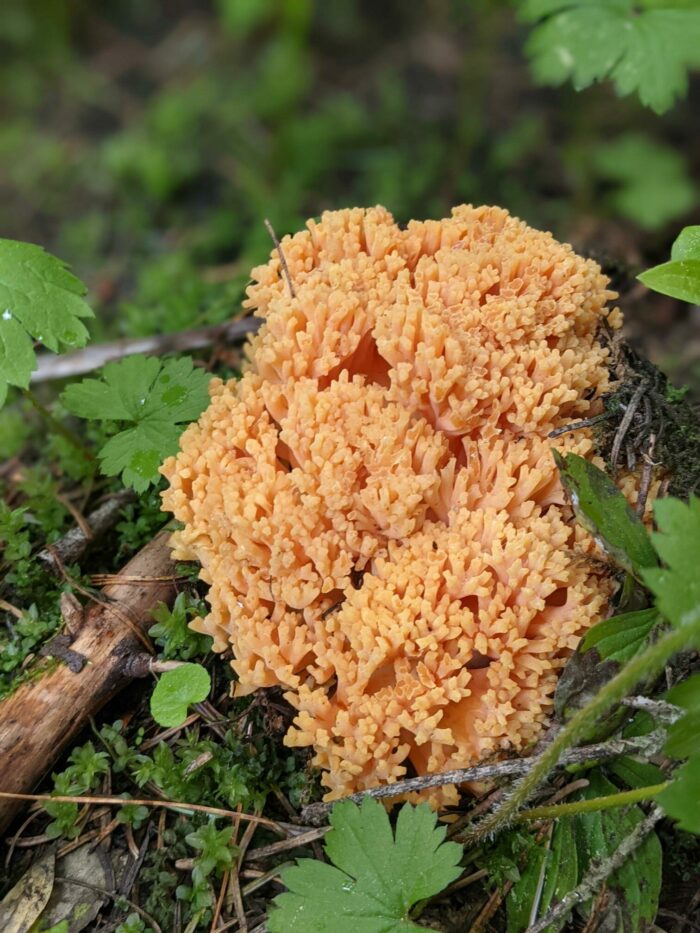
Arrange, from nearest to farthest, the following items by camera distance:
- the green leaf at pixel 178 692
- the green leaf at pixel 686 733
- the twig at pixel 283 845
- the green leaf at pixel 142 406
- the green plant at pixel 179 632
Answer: the green leaf at pixel 686 733 < the twig at pixel 283 845 < the green leaf at pixel 178 692 < the green plant at pixel 179 632 < the green leaf at pixel 142 406

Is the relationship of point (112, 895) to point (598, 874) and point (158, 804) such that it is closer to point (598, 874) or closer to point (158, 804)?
point (158, 804)

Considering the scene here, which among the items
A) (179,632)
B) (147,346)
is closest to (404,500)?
(179,632)

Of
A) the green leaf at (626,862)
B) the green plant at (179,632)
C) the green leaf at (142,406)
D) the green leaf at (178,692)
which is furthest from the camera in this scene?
the green leaf at (142,406)

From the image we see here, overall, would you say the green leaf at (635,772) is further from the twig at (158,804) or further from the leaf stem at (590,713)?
the twig at (158,804)

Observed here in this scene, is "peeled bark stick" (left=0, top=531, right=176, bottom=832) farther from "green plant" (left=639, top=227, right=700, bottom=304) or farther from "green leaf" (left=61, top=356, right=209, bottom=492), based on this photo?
"green plant" (left=639, top=227, right=700, bottom=304)

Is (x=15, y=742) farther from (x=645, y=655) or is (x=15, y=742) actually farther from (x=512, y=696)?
(x=645, y=655)

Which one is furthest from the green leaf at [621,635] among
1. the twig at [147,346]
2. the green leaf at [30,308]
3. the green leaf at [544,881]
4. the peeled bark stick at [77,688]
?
the twig at [147,346]

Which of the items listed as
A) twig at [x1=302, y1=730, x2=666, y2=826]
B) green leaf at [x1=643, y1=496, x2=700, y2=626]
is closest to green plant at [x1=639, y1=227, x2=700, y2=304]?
green leaf at [x1=643, y1=496, x2=700, y2=626]
